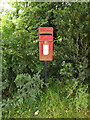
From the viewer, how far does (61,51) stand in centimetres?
321

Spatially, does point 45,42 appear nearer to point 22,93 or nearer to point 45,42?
point 45,42

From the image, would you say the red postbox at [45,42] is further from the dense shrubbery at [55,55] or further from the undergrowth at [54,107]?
the undergrowth at [54,107]

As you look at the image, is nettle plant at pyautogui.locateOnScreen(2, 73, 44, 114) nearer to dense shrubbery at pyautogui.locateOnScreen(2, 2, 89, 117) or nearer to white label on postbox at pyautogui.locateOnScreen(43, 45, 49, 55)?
dense shrubbery at pyautogui.locateOnScreen(2, 2, 89, 117)

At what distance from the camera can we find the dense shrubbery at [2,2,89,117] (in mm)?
2895

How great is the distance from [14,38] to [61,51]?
1.17 metres

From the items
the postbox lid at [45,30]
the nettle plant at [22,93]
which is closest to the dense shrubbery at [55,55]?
the nettle plant at [22,93]

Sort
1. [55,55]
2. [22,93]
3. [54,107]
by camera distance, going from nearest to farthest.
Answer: [54,107], [22,93], [55,55]

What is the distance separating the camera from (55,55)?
327 cm

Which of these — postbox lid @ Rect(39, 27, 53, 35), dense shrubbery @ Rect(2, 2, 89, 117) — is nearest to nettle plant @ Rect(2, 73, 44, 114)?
dense shrubbery @ Rect(2, 2, 89, 117)

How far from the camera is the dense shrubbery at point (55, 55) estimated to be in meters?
2.89

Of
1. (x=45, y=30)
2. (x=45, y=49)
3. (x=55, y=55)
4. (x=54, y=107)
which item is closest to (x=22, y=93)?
(x=54, y=107)

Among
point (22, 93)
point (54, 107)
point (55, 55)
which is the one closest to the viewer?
point (54, 107)

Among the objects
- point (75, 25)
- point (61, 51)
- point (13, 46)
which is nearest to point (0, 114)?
point (13, 46)

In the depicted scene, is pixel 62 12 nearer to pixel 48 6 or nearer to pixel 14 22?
pixel 48 6
